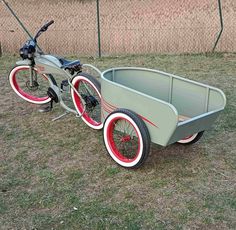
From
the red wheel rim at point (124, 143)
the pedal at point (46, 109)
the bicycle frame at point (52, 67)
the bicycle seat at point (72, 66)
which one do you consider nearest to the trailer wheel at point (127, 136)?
the red wheel rim at point (124, 143)

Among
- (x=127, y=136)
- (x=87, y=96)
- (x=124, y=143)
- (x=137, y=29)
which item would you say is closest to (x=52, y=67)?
(x=87, y=96)

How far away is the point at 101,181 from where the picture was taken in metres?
3.33

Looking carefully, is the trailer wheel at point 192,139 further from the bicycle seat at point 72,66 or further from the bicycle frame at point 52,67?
the bicycle seat at point 72,66

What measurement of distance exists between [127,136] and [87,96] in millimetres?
826

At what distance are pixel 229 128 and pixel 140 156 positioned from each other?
4.69ft

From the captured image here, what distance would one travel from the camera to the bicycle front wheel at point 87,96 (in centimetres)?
413

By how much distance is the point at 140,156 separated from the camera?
10.8 ft

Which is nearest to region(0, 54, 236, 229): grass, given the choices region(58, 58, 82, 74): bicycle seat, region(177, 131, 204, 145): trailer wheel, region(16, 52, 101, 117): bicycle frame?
region(177, 131, 204, 145): trailer wheel

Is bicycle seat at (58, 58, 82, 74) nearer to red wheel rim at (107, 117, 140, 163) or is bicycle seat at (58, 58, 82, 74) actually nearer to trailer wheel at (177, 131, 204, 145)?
red wheel rim at (107, 117, 140, 163)

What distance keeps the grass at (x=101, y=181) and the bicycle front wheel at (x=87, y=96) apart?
0.38ft

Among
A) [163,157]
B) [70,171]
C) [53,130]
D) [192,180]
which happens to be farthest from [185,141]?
[53,130]

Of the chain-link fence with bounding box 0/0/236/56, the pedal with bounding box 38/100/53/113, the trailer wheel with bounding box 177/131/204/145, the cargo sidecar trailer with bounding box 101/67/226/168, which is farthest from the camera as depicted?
the chain-link fence with bounding box 0/0/236/56

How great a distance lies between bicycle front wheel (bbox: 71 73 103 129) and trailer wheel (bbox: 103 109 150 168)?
0.59 metres

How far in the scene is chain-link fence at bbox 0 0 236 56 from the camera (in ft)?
26.0
